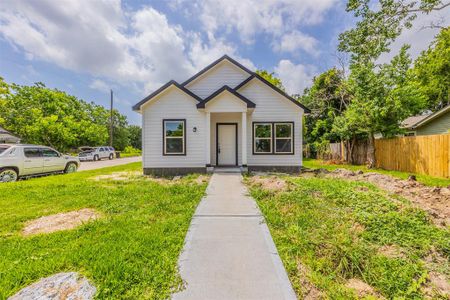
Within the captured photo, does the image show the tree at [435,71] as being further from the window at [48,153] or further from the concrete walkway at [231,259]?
the window at [48,153]

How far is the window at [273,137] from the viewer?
11.6 m

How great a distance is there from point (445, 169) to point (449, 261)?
9927 mm

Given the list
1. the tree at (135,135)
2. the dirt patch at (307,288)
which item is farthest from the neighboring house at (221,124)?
the tree at (135,135)

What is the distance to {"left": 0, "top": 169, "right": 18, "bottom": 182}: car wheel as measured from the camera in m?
9.72

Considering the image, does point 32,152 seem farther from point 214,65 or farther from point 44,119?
point 44,119

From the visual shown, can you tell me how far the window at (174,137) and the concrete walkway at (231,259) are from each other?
6389 mm

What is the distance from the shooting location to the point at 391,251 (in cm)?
326

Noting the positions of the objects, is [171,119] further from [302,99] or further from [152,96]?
[302,99]

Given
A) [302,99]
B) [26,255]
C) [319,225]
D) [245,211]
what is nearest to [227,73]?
[245,211]

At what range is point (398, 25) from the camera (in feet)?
27.8

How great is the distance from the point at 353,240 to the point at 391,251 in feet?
1.64

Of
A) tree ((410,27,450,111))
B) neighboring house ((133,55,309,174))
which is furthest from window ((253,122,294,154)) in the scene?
tree ((410,27,450,111))

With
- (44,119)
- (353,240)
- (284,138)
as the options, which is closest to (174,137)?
(284,138)

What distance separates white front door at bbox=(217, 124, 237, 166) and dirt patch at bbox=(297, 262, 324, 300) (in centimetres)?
919
